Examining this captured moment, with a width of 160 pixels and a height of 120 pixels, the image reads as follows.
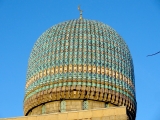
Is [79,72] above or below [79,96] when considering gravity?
above

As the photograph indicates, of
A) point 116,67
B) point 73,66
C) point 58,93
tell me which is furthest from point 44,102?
point 116,67

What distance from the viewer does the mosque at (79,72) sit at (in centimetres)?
1558

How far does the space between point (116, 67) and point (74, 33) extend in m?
2.12

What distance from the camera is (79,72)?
1584cm

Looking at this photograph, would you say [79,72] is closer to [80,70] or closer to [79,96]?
[80,70]

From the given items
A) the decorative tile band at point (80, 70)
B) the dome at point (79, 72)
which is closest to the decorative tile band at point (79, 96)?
the dome at point (79, 72)

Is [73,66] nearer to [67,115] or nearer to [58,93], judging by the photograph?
[58,93]

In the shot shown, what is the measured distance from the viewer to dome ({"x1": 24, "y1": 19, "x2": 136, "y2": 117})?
15594 mm

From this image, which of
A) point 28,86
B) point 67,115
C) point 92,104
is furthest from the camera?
point 28,86

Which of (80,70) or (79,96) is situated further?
(80,70)

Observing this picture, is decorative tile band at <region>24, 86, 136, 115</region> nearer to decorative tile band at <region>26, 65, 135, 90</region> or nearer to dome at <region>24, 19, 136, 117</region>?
dome at <region>24, 19, 136, 117</region>

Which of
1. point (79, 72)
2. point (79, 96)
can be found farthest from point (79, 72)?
point (79, 96)

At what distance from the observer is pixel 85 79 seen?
15.7m

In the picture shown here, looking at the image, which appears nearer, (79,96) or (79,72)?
(79,96)
